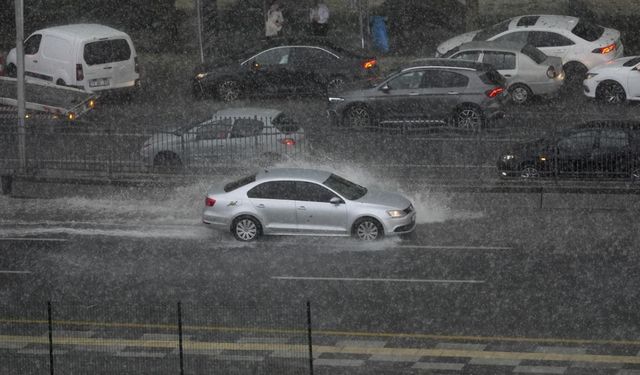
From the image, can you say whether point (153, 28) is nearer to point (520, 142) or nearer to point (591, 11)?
point (591, 11)

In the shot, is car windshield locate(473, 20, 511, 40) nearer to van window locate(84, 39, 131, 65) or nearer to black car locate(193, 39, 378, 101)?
black car locate(193, 39, 378, 101)

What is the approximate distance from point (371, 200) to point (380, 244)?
2.54 feet

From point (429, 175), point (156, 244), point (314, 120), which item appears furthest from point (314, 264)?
point (314, 120)

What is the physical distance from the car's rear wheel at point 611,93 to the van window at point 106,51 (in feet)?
35.7

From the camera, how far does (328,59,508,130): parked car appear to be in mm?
27125

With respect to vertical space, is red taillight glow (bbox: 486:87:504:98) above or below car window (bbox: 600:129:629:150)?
above

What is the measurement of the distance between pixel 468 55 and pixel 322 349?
15131mm

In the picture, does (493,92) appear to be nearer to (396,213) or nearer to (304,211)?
(396,213)

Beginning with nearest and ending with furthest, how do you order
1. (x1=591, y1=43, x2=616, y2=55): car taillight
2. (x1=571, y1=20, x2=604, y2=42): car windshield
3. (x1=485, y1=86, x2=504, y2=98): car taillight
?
(x1=485, y1=86, x2=504, y2=98): car taillight < (x1=591, y1=43, x2=616, y2=55): car taillight < (x1=571, y1=20, x2=604, y2=42): car windshield

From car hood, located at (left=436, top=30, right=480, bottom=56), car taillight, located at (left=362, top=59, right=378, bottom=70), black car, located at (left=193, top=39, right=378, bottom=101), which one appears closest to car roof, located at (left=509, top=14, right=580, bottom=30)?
car hood, located at (left=436, top=30, right=480, bottom=56)

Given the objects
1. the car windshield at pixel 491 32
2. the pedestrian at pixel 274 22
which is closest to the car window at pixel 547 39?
the car windshield at pixel 491 32

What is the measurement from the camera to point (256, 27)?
39125mm

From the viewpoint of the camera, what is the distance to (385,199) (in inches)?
841

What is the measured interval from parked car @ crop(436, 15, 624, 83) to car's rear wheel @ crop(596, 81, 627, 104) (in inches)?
70.3
